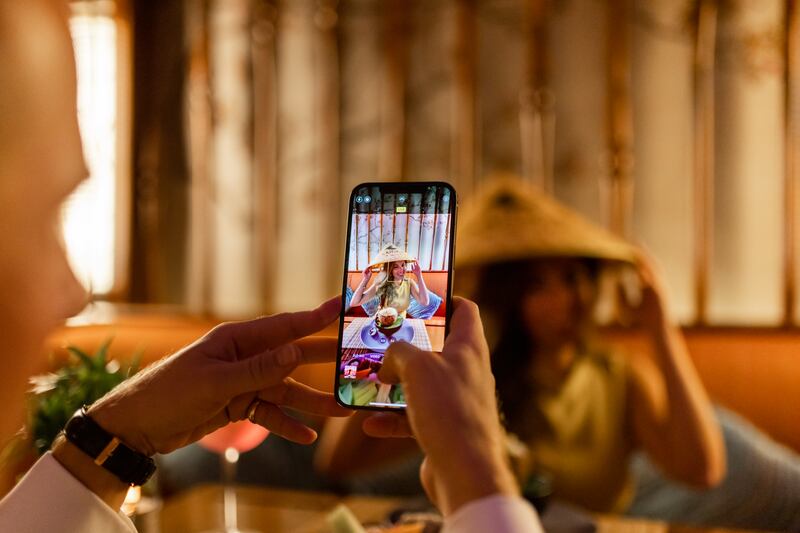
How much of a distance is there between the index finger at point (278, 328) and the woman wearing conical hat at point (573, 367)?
0.91 meters

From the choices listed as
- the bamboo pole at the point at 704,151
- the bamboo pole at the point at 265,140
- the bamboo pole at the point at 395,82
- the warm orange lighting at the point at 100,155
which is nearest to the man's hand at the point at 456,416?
the bamboo pole at the point at 704,151

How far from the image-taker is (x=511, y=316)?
67.2 inches

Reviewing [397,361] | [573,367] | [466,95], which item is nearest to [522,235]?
[573,367]

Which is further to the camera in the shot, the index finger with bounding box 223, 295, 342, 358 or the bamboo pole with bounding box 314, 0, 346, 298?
the bamboo pole with bounding box 314, 0, 346, 298

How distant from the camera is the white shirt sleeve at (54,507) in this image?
61 cm

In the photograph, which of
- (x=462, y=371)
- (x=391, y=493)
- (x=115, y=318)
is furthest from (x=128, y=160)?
(x=462, y=371)

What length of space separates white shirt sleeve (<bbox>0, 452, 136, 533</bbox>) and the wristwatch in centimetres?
2

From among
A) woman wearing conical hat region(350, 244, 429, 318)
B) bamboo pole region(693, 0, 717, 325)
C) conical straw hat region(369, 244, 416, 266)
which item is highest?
bamboo pole region(693, 0, 717, 325)

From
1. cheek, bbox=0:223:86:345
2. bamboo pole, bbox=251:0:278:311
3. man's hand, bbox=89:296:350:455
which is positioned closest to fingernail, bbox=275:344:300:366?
man's hand, bbox=89:296:350:455

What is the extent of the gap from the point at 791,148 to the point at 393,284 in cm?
179

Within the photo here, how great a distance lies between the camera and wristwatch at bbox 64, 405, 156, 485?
2.08ft

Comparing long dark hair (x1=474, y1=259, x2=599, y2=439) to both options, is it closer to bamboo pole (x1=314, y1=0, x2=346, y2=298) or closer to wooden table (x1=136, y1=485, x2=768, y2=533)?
wooden table (x1=136, y1=485, x2=768, y2=533)

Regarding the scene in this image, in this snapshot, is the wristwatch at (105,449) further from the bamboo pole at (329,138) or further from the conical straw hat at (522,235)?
the bamboo pole at (329,138)

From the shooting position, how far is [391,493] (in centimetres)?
194
